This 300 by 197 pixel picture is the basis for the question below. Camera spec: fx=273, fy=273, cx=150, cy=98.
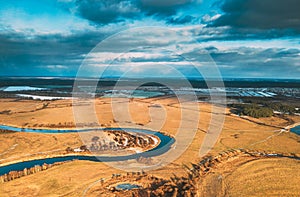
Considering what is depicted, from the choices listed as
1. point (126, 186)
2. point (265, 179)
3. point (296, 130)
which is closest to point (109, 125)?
point (126, 186)

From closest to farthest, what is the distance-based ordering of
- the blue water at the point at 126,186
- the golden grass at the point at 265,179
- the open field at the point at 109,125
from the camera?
the golden grass at the point at 265,179, the blue water at the point at 126,186, the open field at the point at 109,125

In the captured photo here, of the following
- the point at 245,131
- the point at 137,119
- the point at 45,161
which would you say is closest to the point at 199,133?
the point at 245,131

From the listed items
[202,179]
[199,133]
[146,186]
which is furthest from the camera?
[199,133]

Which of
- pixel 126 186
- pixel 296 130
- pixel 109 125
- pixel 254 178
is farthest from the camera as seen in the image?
Result: pixel 109 125

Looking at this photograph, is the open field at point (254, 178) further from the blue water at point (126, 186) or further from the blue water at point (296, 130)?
the blue water at point (296, 130)

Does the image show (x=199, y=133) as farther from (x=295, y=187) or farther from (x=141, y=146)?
(x=295, y=187)

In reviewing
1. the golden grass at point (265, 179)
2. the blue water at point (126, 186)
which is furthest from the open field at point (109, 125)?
the blue water at point (126, 186)

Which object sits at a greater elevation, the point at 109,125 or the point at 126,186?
the point at 109,125

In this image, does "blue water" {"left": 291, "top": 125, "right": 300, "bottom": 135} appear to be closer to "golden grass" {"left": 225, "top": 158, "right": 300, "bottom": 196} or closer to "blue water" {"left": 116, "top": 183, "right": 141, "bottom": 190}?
"golden grass" {"left": 225, "top": 158, "right": 300, "bottom": 196}

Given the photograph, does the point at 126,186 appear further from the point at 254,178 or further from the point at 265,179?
the point at 265,179
